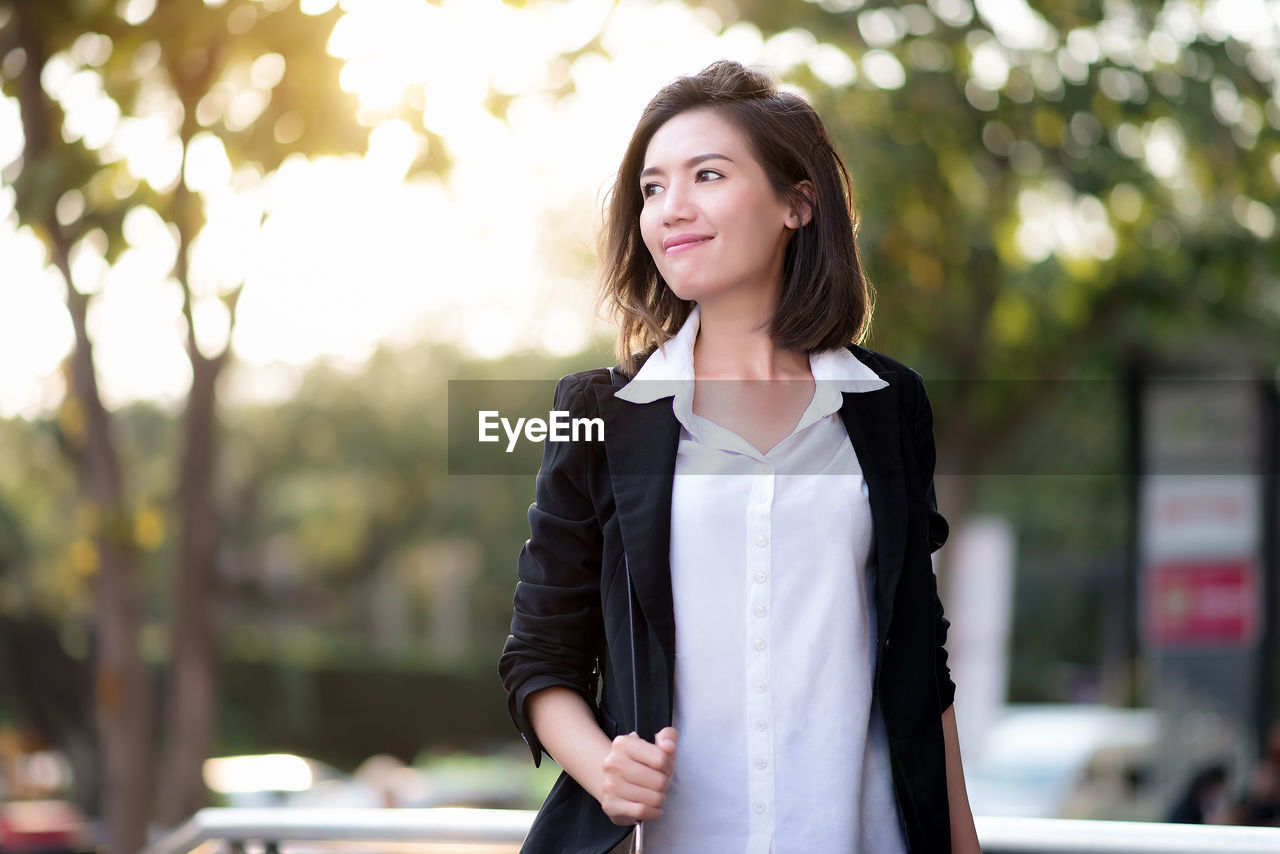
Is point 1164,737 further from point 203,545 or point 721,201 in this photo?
point 721,201

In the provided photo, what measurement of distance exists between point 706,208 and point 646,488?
339 millimetres

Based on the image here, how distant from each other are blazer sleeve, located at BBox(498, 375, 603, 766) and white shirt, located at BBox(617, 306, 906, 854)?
102mm

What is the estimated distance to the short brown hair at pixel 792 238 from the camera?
1.68 metres

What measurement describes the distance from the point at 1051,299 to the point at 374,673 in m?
19.7

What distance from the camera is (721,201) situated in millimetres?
1640

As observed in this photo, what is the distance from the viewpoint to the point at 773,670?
5.03 feet

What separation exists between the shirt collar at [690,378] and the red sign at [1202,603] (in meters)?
7.29

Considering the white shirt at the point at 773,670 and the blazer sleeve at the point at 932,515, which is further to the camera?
the blazer sleeve at the point at 932,515

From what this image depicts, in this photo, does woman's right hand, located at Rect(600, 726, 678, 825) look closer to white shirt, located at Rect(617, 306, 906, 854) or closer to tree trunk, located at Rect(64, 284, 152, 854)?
white shirt, located at Rect(617, 306, 906, 854)

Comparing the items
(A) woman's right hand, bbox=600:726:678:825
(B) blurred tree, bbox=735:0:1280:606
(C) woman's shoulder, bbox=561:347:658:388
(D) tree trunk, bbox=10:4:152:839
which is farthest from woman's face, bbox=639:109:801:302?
(B) blurred tree, bbox=735:0:1280:606

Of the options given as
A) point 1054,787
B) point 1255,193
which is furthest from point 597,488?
point 1054,787

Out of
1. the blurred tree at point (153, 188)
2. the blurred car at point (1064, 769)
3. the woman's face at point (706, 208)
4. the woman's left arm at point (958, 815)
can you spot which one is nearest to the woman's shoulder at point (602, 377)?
the woman's face at point (706, 208)

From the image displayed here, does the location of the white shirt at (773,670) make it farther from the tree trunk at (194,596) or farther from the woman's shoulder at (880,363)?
the tree trunk at (194,596)
